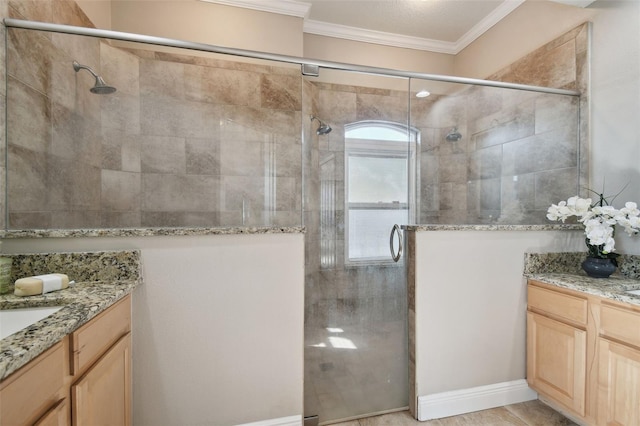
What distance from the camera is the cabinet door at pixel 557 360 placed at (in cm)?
159

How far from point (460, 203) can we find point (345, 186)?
3.32 ft

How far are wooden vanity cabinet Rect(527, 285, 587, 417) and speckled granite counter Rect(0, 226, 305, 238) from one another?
1.56 metres

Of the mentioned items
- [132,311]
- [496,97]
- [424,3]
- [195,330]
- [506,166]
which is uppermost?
[424,3]

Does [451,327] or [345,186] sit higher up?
[345,186]

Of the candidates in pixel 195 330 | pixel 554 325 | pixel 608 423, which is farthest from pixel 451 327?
pixel 195 330

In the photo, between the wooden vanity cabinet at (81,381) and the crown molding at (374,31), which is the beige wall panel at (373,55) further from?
the wooden vanity cabinet at (81,381)

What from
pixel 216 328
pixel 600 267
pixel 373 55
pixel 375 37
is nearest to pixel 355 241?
pixel 216 328

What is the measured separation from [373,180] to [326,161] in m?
0.36

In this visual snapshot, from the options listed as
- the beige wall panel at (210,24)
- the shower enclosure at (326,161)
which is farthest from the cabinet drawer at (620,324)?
the beige wall panel at (210,24)

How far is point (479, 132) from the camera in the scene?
2.41 metres

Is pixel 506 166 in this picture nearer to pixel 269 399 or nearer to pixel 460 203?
pixel 460 203

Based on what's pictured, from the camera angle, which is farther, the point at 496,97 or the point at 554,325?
the point at 496,97

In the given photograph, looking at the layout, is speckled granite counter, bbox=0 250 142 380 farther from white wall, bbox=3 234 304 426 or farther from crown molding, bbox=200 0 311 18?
crown molding, bbox=200 0 311 18

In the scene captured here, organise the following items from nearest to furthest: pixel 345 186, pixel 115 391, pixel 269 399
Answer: pixel 115 391 < pixel 269 399 < pixel 345 186
